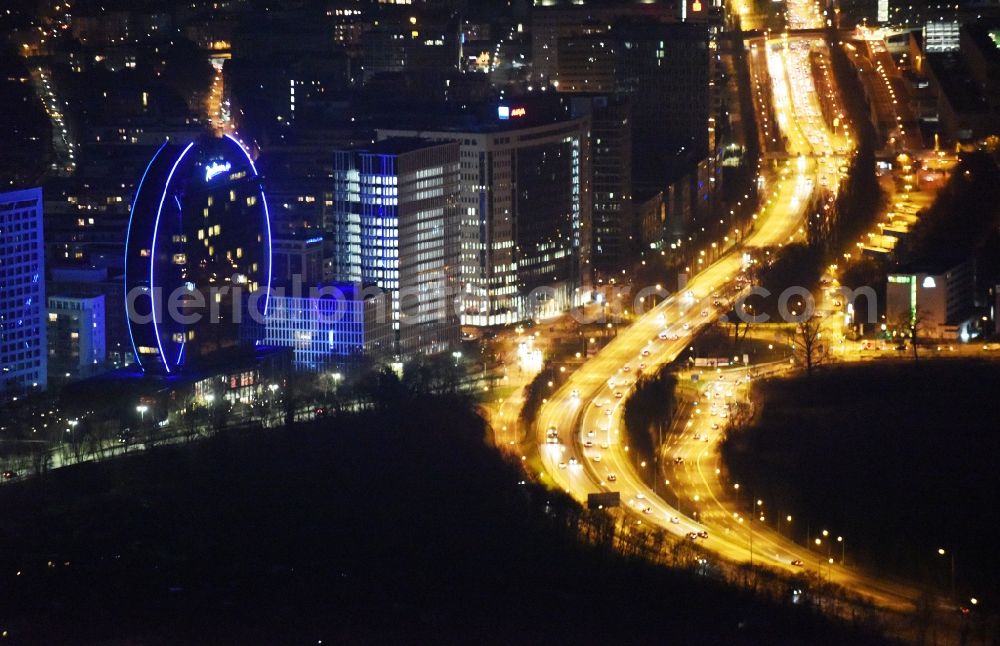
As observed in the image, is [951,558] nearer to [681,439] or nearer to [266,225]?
[681,439]

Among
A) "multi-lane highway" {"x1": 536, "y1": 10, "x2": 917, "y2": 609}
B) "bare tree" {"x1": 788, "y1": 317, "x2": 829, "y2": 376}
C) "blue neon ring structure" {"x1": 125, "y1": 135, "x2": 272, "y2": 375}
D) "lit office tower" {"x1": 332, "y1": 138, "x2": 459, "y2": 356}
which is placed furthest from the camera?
"lit office tower" {"x1": 332, "y1": 138, "x2": 459, "y2": 356}

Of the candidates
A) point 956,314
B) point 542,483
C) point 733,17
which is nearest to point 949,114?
point 733,17

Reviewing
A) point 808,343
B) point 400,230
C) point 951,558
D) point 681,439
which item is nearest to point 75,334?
point 400,230

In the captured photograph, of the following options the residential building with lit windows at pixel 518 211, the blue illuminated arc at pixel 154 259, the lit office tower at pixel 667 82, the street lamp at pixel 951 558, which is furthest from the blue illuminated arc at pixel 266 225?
the lit office tower at pixel 667 82

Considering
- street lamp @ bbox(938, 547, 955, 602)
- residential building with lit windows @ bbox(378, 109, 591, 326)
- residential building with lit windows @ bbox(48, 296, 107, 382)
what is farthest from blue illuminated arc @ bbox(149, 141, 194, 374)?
street lamp @ bbox(938, 547, 955, 602)

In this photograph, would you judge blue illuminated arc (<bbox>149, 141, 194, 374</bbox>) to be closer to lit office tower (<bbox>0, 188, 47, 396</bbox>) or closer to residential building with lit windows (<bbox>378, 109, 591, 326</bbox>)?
lit office tower (<bbox>0, 188, 47, 396</bbox>)

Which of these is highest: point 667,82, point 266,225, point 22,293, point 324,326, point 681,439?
point 667,82

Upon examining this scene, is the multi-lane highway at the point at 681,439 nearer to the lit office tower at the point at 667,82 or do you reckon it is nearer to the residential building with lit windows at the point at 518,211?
the residential building with lit windows at the point at 518,211
